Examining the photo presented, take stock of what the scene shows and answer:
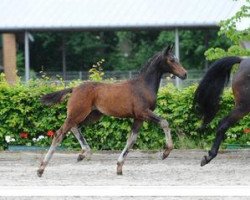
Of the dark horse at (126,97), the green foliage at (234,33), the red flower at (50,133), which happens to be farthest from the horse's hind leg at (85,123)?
the green foliage at (234,33)

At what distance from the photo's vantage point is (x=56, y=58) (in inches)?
1635

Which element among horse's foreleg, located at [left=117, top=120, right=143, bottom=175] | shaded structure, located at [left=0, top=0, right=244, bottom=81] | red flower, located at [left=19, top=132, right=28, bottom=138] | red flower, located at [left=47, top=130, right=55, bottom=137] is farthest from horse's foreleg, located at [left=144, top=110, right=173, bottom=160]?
shaded structure, located at [left=0, top=0, right=244, bottom=81]

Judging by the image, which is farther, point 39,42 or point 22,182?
point 39,42

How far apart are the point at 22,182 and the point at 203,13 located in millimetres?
22635

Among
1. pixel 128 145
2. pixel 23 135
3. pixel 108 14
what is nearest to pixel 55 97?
pixel 128 145

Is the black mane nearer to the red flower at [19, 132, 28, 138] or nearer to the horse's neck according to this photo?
the horse's neck

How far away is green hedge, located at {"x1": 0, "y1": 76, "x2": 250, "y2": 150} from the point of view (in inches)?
668

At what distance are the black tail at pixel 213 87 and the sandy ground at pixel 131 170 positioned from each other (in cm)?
98

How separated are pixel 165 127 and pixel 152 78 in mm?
1068

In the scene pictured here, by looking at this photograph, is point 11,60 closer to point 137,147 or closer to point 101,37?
point 101,37

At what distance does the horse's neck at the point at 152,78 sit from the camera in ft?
45.4

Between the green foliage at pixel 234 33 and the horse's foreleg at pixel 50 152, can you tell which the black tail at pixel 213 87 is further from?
the green foliage at pixel 234 33

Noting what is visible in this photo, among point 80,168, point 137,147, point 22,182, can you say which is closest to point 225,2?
point 137,147

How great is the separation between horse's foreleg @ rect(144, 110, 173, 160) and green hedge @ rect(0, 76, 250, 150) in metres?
3.40
